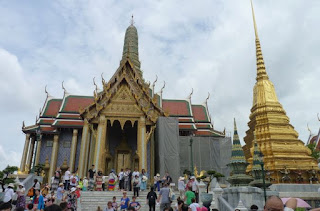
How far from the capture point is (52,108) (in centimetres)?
2408

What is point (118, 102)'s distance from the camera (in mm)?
17969

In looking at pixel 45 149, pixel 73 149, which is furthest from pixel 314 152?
pixel 45 149

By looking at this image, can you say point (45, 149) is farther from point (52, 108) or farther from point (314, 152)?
point (314, 152)

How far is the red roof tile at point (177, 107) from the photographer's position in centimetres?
2370

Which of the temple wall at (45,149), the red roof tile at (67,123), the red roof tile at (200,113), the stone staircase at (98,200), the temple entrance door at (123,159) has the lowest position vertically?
the stone staircase at (98,200)

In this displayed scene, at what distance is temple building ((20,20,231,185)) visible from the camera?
17.4m

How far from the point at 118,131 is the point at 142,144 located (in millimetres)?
3924

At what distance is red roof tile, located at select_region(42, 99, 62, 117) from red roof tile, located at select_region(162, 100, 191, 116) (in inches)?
360

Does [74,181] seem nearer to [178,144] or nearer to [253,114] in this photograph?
[178,144]

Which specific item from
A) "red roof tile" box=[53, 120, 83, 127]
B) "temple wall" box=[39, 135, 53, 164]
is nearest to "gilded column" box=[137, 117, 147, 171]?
"red roof tile" box=[53, 120, 83, 127]

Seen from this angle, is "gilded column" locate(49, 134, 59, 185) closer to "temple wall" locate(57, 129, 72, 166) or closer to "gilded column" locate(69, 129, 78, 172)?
"temple wall" locate(57, 129, 72, 166)

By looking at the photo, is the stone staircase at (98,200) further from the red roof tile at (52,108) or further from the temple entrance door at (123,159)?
the red roof tile at (52,108)

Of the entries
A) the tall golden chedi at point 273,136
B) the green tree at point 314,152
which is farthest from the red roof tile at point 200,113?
the green tree at point 314,152

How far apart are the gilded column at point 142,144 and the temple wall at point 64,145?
7029mm
